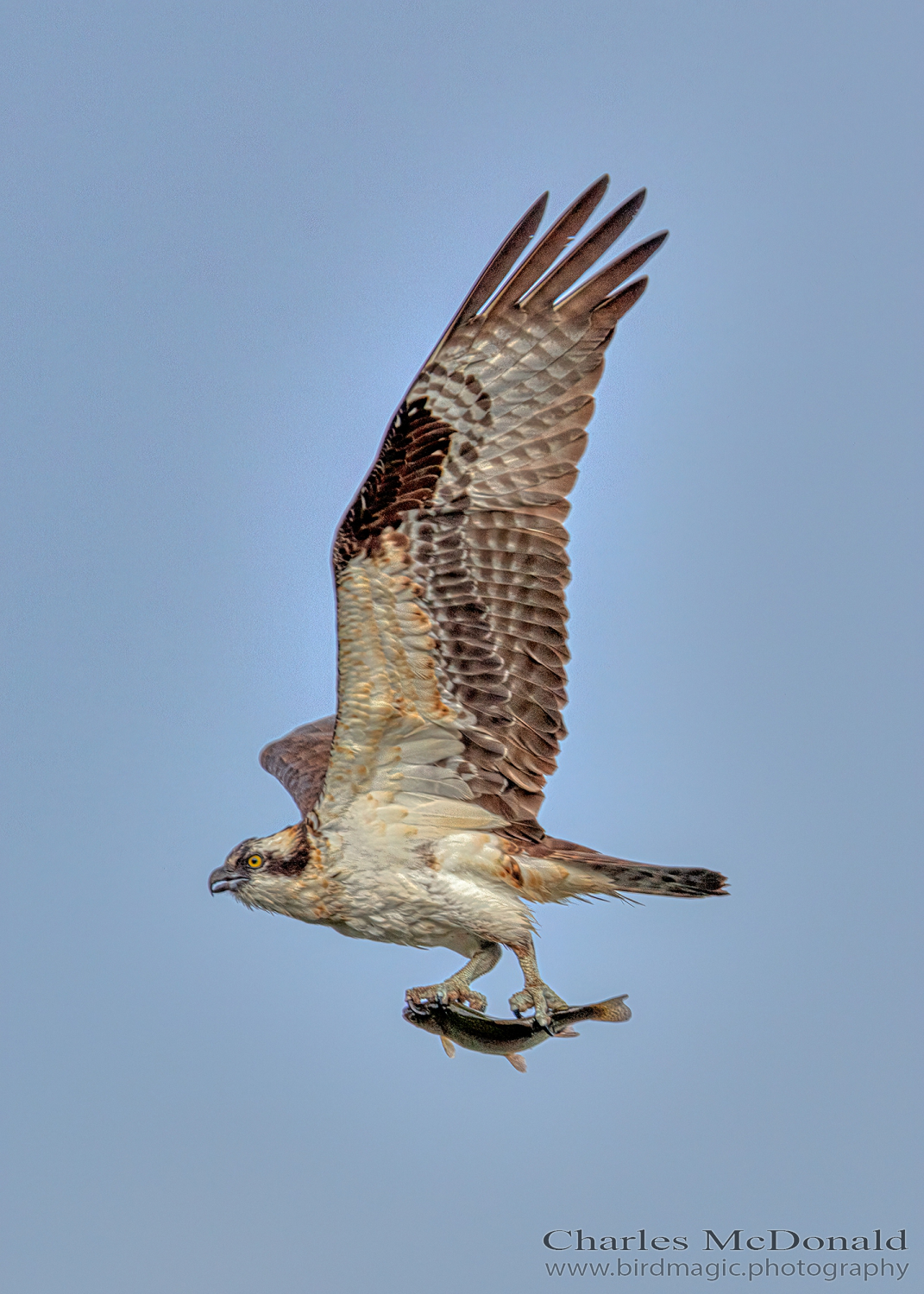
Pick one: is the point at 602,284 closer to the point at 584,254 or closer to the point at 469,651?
the point at 584,254

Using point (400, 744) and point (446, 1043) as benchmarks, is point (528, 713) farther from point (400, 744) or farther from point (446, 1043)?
point (446, 1043)

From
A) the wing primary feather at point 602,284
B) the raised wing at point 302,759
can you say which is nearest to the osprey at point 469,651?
the wing primary feather at point 602,284

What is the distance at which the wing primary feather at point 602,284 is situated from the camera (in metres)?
9.23

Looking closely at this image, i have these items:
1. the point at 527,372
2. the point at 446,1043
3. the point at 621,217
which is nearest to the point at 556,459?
the point at 527,372

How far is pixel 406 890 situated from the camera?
30.9 feet

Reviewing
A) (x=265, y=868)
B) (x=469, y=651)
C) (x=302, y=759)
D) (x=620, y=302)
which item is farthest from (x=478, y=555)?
(x=302, y=759)

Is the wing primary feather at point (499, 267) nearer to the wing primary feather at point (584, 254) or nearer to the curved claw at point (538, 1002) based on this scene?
the wing primary feather at point (584, 254)

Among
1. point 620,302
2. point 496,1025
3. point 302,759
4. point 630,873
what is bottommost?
point 496,1025

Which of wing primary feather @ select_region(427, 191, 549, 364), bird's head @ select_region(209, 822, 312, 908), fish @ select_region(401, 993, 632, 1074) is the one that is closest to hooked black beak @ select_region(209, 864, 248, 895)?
bird's head @ select_region(209, 822, 312, 908)

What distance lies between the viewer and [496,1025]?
9367 millimetres

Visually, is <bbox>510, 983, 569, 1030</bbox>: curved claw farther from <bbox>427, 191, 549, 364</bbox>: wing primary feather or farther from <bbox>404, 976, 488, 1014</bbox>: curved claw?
<bbox>427, 191, 549, 364</bbox>: wing primary feather

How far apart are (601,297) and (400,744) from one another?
2.60 metres

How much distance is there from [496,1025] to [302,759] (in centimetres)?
325

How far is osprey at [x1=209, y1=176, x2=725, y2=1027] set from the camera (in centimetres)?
911
